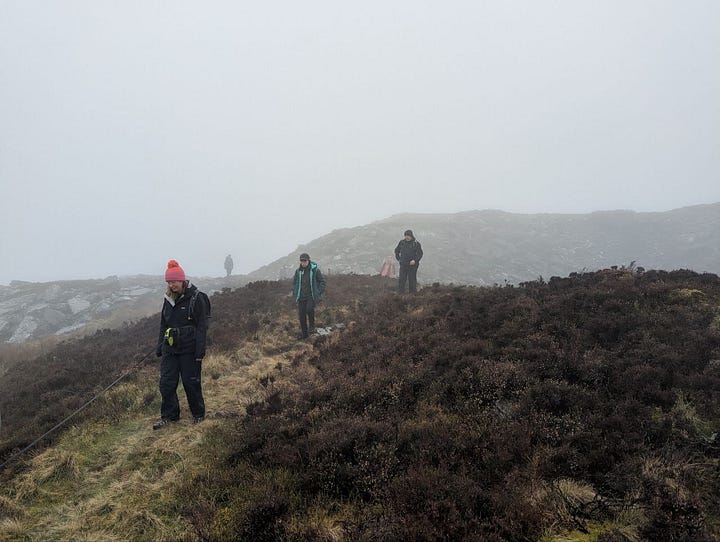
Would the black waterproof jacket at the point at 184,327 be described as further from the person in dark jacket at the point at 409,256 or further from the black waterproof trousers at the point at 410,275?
the black waterproof trousers at the point at 410,275

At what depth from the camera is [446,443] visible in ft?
14.8

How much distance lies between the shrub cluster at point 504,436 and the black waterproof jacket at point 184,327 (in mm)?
1573

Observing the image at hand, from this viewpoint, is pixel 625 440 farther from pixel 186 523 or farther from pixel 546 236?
pixel 546 236

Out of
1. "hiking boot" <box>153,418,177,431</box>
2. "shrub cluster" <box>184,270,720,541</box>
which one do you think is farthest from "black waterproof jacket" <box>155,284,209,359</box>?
"shrub cluster" <box>184,270,720,541</box>

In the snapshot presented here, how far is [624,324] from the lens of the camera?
21.9 feet

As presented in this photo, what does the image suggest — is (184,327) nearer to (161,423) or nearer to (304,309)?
(161,423)

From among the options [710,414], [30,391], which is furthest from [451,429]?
[30,391]

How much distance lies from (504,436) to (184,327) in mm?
5410

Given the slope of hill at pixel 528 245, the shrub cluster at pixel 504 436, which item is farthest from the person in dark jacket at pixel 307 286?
the slope of hill at pixel 528 245

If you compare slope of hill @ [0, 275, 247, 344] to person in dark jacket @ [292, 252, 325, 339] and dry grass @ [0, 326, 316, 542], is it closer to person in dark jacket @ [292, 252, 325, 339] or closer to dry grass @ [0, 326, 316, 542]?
person in dark jacket @ [292, 252, 325, 339]

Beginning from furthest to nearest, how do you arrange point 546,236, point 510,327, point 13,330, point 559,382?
1. point 546,236
2. point 13,330
3. point 510,327
4. point 559,382

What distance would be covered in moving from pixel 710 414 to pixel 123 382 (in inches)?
438

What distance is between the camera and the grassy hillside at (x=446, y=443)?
11.6 ft

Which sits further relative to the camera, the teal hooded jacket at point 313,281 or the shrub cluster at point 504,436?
the teal hooded jacket at point 313,281
